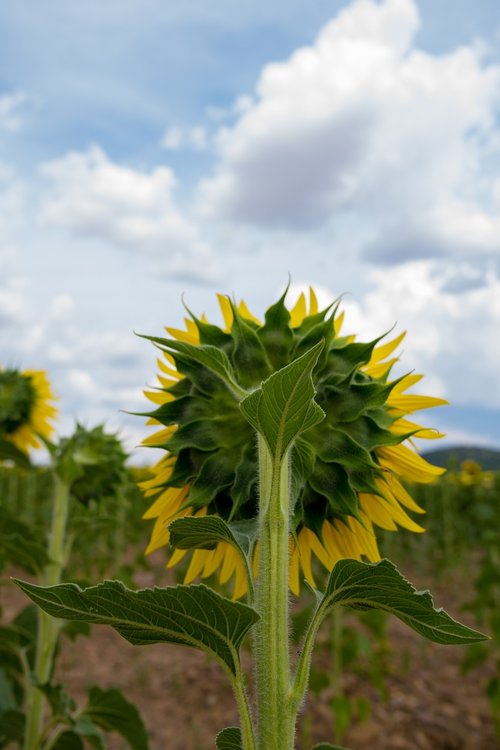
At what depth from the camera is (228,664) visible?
0.97 meters

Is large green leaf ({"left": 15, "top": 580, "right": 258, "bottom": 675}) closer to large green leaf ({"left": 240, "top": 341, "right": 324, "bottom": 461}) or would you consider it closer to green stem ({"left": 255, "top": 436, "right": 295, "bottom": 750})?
green stem ({"left": 255, "top": 436, "right": 295, "bottom": 750})

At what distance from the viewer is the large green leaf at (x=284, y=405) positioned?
890mm

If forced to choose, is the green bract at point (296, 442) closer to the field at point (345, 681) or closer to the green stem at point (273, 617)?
the green stem at point (273, 617)

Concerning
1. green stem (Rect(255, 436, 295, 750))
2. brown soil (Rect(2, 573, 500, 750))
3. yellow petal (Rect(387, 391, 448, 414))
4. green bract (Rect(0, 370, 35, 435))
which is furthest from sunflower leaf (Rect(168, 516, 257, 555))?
brown soil (Rect(2, 573, 500, 750))

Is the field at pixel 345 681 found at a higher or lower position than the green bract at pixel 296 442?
lower

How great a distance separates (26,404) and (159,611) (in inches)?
140

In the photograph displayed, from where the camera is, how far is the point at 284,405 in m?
0.93

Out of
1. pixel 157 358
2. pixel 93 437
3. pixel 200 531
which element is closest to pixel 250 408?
pixel 200 531

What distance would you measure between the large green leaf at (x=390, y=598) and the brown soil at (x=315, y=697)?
3.58 m

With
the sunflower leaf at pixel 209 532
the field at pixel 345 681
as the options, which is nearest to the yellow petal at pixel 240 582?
the sunflower leaf at pixel 209 532

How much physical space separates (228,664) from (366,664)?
223 inches

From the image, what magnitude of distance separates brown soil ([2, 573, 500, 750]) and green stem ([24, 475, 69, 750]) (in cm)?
222

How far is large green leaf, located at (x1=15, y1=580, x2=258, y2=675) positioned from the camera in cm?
87

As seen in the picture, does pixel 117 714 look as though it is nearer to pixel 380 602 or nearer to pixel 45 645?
pixel 45 645
